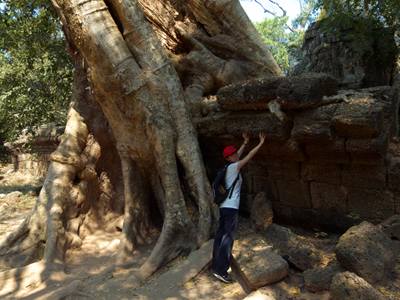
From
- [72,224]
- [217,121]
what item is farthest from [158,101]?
[72,224]

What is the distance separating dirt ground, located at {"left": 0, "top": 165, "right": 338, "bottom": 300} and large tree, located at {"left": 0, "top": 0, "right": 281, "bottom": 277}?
0.57 feet

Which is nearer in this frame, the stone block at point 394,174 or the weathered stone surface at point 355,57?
the stone block at point 394,174

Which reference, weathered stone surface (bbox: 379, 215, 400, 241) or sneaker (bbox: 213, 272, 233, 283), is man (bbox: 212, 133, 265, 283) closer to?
sneaker (bbox: 213, 272, 233, 283)

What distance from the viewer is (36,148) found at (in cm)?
1110

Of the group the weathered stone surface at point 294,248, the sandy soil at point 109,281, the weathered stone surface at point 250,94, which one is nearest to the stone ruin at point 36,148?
the sandy soil at point 109,281

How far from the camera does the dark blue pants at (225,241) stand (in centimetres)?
341

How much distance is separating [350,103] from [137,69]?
7.52 feet

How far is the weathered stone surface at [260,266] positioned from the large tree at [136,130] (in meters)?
0.62

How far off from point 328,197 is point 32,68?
7.73 metres

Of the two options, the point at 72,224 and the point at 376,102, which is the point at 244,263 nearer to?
the point at 376,102

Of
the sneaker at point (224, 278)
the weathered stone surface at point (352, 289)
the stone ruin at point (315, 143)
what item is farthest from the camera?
the stone ruin at point (315, 143)

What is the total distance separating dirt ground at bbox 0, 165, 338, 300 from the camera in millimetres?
3243

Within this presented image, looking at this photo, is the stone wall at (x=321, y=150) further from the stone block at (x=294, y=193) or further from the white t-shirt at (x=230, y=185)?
the white t-shirt at (x=230, y=185)

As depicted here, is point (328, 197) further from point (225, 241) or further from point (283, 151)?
point (225, 241)
